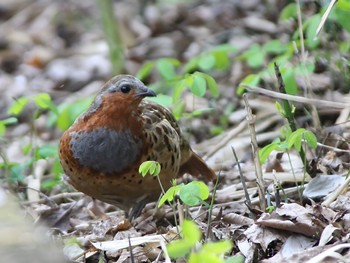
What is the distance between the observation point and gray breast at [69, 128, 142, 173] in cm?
452

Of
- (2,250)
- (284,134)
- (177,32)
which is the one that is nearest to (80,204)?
(284,134)

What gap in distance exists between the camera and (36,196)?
537 centimetres

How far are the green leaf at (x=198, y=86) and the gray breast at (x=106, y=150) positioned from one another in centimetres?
45

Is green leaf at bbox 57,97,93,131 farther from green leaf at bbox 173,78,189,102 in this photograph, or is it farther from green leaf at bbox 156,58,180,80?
green leaf at bbox 173,78,189,102

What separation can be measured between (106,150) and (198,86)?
0.64 m

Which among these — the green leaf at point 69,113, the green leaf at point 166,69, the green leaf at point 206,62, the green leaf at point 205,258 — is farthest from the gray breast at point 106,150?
the green leaf at point 205,258

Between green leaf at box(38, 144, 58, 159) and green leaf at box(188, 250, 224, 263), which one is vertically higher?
green leaf at box(188, 250, 224, 263)

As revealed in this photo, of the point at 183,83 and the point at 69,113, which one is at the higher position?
the point at 183,83

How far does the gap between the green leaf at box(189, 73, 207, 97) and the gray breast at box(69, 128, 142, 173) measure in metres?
0.45

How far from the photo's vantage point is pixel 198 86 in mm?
4707

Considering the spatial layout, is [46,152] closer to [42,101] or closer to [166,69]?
[42,101]

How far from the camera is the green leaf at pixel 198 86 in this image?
4688mm

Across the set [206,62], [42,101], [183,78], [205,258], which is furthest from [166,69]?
[205,258]

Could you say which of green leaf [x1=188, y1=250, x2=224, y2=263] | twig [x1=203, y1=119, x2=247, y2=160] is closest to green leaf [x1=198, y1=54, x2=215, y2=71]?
twig [x1=203, y1=119, x2=247, y2=160]
